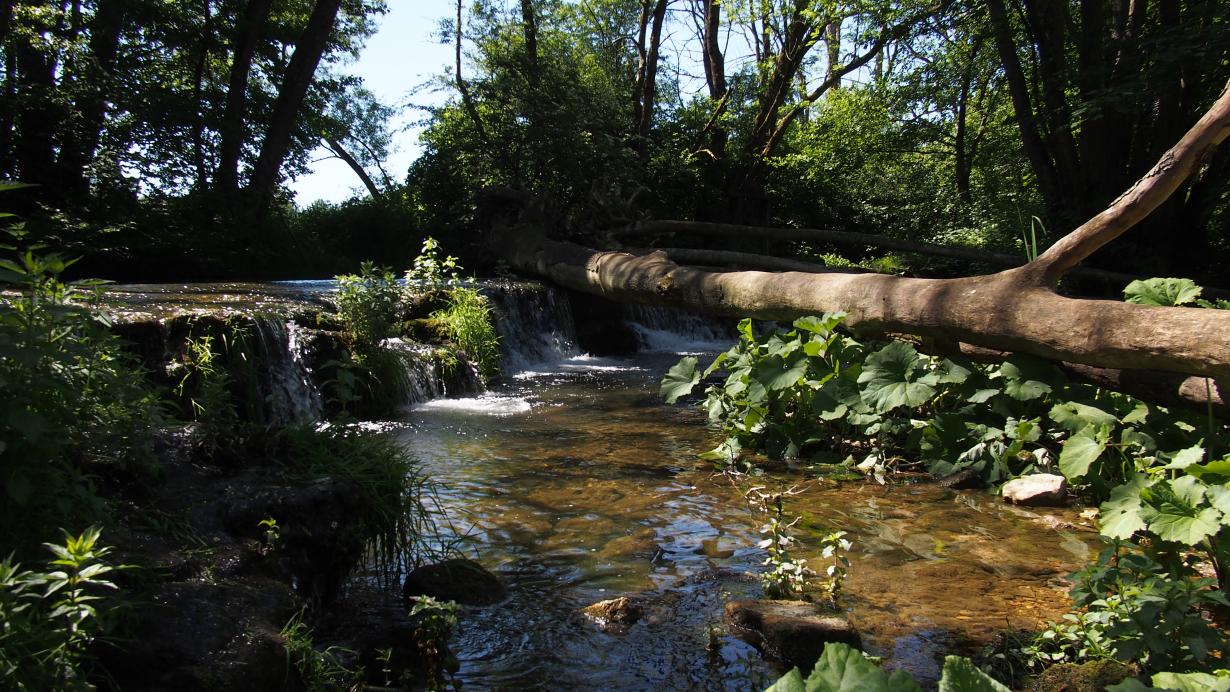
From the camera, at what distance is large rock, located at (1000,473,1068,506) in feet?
14.9

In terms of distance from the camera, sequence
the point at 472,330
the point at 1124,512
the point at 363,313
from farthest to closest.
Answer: the point at 472,330
the point at 363,313
the point at 1124,512

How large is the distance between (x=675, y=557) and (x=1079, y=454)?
2.09m

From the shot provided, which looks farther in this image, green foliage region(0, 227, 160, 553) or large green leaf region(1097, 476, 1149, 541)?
large green leaf region(1097, 476, 1149, 541)

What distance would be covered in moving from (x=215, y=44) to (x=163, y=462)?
57.4ft

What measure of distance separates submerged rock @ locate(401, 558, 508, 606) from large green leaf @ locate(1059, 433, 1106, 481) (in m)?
2.82

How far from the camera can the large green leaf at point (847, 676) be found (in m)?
1.42

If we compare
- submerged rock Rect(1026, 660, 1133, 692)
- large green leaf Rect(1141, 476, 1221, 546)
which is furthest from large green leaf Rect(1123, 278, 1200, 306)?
submerged rock Rect(1026, 660, 1133, 692)

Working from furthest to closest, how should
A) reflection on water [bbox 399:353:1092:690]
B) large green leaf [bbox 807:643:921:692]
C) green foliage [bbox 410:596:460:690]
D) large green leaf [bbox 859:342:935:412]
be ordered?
large green leaf [bbox 859:342:935:412], reflection on water [bbox 399:353:1092:690], green foliage [bbox 410:596:460:690], large green leaf [bbox 807:643:921:692]

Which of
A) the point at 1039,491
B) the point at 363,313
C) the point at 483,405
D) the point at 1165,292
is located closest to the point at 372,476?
the point at 1039,491

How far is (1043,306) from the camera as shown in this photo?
4.73m

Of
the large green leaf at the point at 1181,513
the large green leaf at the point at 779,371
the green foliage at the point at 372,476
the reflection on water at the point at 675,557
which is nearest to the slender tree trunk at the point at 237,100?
the reflection on water at the point at 675,557

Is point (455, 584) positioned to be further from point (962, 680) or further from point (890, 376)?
point (890, 376)

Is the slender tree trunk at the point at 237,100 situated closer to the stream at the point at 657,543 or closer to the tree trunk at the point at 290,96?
the tree trunk at the point at 290,96

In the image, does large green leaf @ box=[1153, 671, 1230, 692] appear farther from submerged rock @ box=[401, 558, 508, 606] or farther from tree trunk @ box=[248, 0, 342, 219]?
tree trunk @ box=[248, 0, 342, 219]
